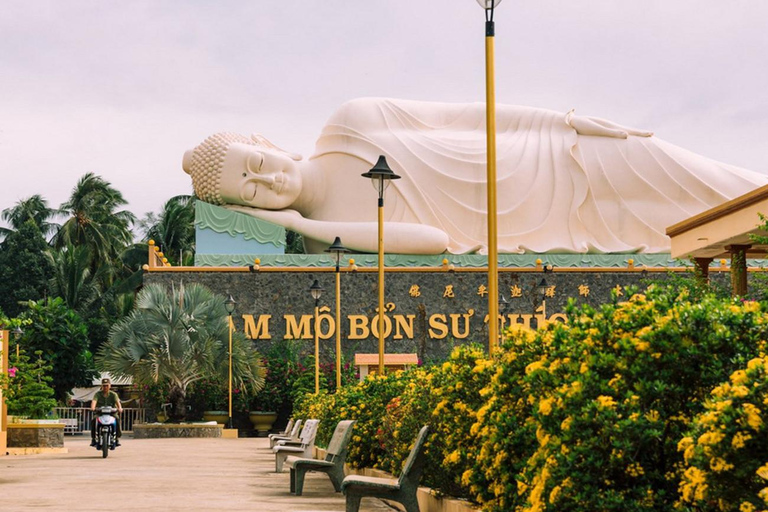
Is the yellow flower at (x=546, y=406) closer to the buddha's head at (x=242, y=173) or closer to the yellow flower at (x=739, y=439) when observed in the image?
the yellow flower at (x=739, y=439)

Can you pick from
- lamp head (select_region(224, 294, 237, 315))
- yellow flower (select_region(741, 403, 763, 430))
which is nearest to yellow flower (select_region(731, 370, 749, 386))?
yellow flower (select_region(741, 403, 763, 430))

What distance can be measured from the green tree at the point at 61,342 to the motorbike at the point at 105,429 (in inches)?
680

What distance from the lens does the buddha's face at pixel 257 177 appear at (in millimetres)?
28781

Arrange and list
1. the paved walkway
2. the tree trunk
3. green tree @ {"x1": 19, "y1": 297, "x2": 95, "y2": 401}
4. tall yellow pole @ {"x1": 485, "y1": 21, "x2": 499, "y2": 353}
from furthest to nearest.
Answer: green tree @ {"x1": 19, "y1": 297, "x2": 95, "y2": 401} < the tree trunk < the paved walkway < tall yellow pole @ {"x1": 485, "y1": 21, "x2": 499, "y2": 353}

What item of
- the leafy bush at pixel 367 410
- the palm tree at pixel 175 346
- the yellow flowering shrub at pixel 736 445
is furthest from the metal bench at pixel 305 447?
the palm tree at pixel 175 346

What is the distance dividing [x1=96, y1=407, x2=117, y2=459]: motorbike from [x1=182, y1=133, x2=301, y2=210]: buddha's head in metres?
10.7

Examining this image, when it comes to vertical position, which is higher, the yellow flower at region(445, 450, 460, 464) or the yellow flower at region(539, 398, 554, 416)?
the yellow flower at region(539, 398, 554, 416)

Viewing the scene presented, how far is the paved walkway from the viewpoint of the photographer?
998cm

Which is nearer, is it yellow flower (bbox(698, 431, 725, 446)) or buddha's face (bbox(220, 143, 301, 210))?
yellow flower (bbox(698, 431, 725, 446))

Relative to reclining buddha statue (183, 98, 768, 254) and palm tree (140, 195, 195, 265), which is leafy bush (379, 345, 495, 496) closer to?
reclining buddha statue (183, 98, 768, 254)

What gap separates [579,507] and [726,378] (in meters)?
0.83

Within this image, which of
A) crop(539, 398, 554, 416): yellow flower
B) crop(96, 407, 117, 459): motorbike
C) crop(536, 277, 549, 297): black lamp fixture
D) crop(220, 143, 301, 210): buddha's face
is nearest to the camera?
crop(539, 398, 554, 416): yellow flower

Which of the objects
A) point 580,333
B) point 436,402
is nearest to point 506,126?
point 436,402

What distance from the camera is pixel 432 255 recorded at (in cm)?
2911
